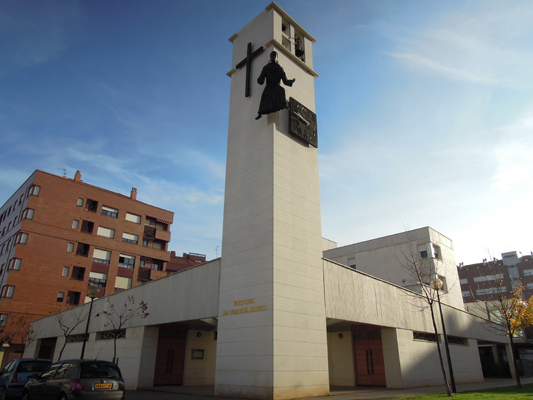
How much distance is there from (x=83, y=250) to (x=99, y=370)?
40077 mm

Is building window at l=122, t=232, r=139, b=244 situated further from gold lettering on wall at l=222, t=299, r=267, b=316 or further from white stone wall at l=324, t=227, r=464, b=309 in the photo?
gold lettering on wall at l=222, t=299, r=267, b=316

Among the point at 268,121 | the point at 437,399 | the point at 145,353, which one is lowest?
the point at 437,399

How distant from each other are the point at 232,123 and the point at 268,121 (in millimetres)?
3113

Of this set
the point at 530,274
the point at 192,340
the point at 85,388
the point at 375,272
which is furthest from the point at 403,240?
the point at 530,274

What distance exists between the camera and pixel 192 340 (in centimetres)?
2356

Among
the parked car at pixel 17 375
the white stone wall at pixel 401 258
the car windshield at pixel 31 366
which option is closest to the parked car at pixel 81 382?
the parked car at pixel 17 375

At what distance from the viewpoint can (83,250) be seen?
46500 millimetres

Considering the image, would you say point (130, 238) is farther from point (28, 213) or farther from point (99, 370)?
point (99, 370)

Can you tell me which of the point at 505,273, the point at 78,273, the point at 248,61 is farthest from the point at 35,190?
the point at 505,273

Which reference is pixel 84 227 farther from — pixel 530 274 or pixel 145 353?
pixel 530 274

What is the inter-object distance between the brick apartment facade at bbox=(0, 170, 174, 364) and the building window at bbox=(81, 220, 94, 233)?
0.12 metres

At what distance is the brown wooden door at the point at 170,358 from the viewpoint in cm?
2148

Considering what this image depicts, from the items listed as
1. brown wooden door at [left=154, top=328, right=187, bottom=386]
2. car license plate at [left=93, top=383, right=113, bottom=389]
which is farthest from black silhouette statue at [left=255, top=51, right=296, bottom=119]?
brown wooden door at [left=154, top=328, right=187, bottom=386]

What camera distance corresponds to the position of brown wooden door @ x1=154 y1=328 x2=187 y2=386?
2148cm
